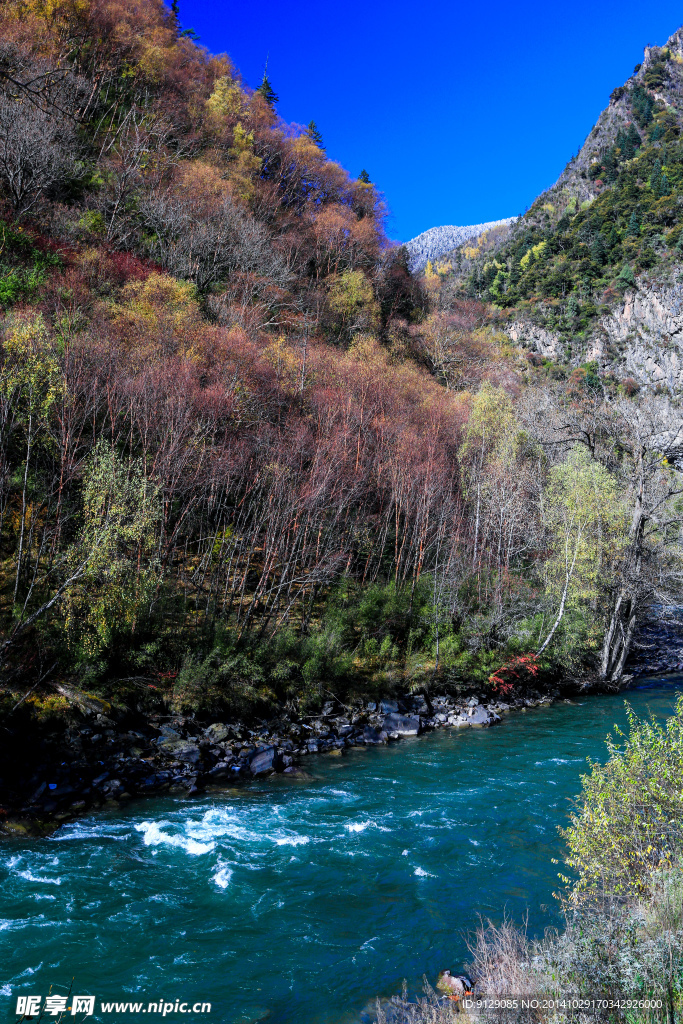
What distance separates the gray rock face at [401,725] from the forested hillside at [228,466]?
1819mm

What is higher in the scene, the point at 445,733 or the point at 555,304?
the point at 555,304

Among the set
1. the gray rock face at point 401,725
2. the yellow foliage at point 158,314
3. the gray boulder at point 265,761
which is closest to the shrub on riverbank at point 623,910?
the gray boulder at point 265,761

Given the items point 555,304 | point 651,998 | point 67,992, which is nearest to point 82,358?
point 67,992

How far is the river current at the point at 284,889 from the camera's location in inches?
305

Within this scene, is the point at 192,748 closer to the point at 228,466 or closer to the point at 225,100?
the point at 228,466

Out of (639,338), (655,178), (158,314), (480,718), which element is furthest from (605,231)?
(480,718)

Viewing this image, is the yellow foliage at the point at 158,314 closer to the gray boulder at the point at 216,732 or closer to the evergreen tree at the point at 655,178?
the gray boulder at the point at 216,732

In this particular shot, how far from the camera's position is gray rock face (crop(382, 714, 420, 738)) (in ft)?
62.7

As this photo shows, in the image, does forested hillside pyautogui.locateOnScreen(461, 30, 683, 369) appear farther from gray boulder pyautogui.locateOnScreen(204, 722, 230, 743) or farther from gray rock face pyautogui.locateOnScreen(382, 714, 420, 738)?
gray boulder pyautogui.locateOnScreen(204, 722, 230, 743)

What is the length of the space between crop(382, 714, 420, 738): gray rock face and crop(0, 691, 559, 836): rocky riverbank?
0.03 metres

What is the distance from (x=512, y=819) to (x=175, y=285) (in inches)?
1158

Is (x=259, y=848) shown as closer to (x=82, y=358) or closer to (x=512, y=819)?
(x=512, y=819)

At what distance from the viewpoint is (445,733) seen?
19.7 meters

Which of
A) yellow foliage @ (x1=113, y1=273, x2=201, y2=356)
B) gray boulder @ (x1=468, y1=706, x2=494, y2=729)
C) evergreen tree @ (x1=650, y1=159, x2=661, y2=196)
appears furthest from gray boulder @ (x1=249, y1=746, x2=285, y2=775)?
evergreen tree @ (x1=650, y1=159, x2=661, y2=196)
